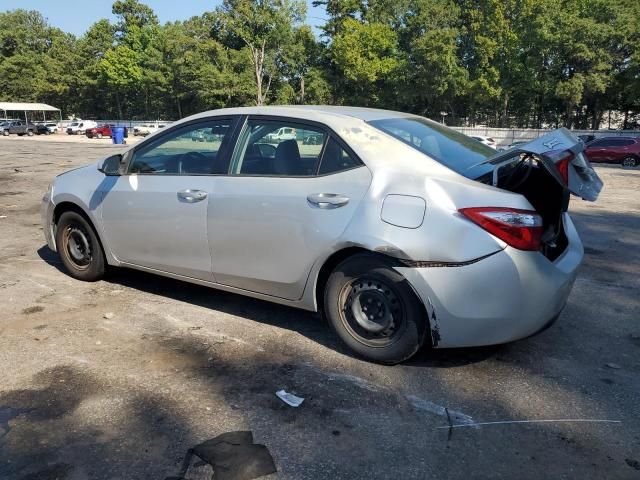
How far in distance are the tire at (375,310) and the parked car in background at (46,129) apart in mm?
65106

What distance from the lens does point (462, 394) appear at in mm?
3145

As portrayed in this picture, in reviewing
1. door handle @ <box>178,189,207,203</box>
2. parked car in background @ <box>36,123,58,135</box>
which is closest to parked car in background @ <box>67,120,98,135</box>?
parked car in background @ <box>36,123,58,135</box>

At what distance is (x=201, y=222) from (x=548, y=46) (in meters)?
48.5

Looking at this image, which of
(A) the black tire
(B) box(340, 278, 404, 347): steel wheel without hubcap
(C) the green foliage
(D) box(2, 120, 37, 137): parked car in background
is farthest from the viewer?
(D) box(2, 120, 37, 137): parked car in background

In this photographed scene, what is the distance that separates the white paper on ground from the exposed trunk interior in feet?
5.66

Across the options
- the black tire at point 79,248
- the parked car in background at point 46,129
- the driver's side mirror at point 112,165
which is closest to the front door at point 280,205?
the driver's side mirror at point 112,165

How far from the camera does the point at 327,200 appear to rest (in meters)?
3.44

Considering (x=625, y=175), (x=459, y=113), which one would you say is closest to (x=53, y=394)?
Result: (x=625, y=175)

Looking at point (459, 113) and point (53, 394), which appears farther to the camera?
point (459, 113)

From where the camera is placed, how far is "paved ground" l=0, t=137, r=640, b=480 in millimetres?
2553

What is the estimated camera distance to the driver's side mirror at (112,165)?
4.55 meters

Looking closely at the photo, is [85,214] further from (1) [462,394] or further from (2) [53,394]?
(1) [462,394]

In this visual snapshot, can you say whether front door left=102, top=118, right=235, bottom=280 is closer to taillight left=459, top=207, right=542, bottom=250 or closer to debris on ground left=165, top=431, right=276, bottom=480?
debris on ground left=165, top=431, right=276, bottom=480

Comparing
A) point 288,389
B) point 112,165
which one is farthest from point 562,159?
point 112,165
